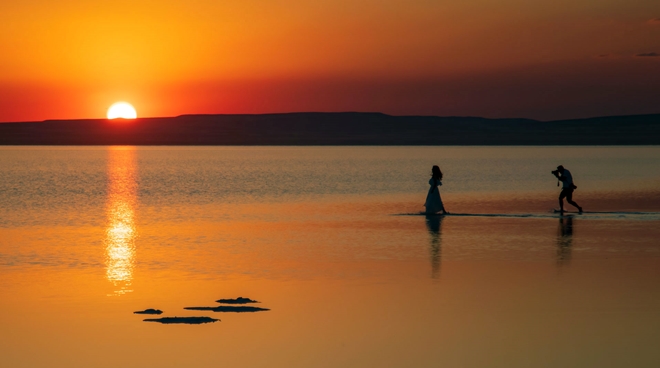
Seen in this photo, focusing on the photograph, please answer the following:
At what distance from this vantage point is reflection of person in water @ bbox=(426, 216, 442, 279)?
50.7 ft

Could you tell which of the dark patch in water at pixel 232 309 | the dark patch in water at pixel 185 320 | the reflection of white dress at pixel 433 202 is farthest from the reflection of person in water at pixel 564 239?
the dark patch in water at pixel 185 320

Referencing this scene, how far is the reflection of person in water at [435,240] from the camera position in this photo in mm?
15453

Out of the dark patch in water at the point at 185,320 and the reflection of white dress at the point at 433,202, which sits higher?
the reflection of white dress at the point at 433,202

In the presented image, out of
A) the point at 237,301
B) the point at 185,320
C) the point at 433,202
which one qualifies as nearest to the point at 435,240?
the point at 433,202

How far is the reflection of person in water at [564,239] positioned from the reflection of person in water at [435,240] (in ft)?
7.01

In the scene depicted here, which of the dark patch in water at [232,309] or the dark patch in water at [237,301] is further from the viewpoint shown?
the dark patch in water at [237,301]

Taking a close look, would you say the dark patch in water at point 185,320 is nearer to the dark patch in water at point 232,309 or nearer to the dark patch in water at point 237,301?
the dark patch in water at point 232,309

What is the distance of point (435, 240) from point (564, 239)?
106 inches

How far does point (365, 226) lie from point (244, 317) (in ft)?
43.6

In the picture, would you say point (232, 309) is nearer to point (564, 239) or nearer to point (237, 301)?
point (237, 301)

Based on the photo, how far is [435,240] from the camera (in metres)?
20.0

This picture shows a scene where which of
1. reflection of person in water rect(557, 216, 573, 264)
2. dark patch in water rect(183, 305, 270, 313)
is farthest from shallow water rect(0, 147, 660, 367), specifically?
dark patch in water rect(183, 305, 270, 313)

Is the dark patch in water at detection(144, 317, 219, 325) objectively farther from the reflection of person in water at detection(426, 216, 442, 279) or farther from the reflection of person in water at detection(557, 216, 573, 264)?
the reflection of person in water at detection(557, 216, 573, 264)

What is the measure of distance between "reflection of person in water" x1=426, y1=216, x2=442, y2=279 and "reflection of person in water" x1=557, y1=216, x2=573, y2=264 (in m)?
2.14
